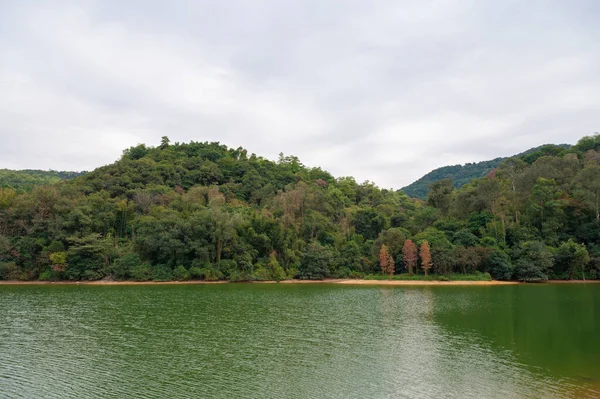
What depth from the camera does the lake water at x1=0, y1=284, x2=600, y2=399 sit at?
14.0 m

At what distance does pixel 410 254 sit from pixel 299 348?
36.1 meters

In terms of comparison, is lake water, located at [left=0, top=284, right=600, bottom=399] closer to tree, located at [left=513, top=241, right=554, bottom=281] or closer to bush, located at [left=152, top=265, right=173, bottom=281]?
tree, located at [left=513, top=241, right=554, bottom=281]

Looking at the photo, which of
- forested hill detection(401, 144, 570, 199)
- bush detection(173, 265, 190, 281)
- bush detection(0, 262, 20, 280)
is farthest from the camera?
forested hill detection(401, 144, 570, 199)

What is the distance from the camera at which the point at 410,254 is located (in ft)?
172

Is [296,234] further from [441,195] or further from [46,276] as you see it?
[46,276]

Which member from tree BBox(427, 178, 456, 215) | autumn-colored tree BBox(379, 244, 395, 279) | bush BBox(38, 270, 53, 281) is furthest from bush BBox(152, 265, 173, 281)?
tree BBox(427, 178, 456, 215)

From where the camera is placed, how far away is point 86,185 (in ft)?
209

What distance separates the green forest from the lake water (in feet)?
58.9

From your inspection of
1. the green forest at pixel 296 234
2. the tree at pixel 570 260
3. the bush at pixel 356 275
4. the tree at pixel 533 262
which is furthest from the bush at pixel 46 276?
the tree at pixel 570 260

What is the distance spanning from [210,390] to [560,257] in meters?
50.5

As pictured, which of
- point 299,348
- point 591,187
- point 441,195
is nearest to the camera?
point 299,348

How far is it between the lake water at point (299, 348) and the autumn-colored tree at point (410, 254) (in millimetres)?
18418

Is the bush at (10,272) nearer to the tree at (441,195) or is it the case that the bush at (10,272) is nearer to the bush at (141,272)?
the bush at (141,272)

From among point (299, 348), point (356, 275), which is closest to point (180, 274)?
point (356, 275)
